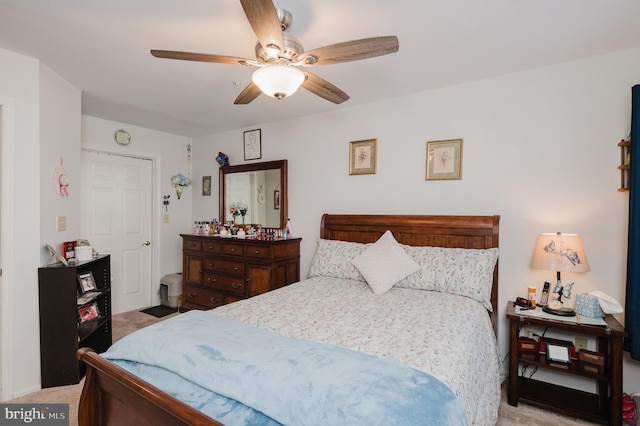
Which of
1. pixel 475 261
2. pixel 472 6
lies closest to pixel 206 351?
pixel 475 261

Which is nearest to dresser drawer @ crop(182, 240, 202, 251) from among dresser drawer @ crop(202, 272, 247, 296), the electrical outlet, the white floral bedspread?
dresser drawer @ crop(202, 272, 247, 296)

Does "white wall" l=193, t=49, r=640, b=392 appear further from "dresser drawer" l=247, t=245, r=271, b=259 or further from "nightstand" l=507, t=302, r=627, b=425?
"dresser drawer" l=247, t=245, r=271, b=259

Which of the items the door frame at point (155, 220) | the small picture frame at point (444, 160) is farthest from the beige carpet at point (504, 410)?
the door frame at point (155, 220)

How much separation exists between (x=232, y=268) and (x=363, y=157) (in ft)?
6.45

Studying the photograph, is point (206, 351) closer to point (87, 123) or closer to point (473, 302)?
point (473, 302)

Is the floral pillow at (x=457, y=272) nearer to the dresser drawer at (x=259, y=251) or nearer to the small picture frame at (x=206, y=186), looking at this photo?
the dresser drawer at (x=259, y=251)

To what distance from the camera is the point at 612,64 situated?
2.24m

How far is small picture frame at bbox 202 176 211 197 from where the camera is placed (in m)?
4.68

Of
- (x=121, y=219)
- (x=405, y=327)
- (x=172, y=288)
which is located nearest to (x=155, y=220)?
(x=121, y=219)

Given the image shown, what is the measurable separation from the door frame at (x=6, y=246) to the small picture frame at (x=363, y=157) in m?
2.85

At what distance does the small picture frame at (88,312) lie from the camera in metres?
2.78

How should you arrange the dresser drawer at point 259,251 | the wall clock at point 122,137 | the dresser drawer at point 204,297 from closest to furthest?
the dresser drawer at point 259,251, the dresser drawer at point 204,297, the wall clock at point 122,137

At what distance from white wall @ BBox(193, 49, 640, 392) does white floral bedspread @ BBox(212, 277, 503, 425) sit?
89 centimetres

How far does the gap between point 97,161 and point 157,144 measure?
2.66 ft
